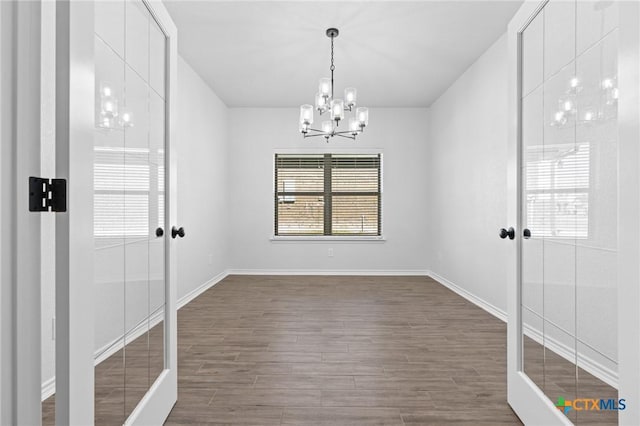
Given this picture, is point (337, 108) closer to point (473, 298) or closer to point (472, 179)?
point (472, 179)

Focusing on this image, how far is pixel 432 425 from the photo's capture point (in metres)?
1.69

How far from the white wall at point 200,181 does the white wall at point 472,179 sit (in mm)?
3166

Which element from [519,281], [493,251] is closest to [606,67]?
[519,281]

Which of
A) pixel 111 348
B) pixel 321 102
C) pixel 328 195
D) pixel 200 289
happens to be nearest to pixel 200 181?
pixel 200 289

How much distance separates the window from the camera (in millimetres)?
5980

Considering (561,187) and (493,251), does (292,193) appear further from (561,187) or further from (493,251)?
(561,187)

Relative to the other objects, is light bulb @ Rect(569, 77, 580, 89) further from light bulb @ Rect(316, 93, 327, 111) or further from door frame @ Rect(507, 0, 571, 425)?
light bulb @ Rect(316, 93, 327, 111)

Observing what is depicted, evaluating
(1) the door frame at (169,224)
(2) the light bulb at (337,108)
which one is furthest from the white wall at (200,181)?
(1) the door frame at (169,224)

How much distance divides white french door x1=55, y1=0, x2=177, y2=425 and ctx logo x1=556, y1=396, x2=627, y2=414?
4.91 ft

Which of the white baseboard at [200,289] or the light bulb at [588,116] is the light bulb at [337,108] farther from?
the white baseboard at [200,289]

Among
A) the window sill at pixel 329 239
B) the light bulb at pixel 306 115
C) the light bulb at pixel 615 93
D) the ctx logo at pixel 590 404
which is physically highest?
the light bulb at pixel 306 115

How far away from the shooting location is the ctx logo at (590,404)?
107 cm

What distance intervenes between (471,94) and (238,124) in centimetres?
343

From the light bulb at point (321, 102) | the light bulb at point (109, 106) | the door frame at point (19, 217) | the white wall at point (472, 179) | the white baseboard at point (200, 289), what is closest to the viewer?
the door frame at point (19, 217)
